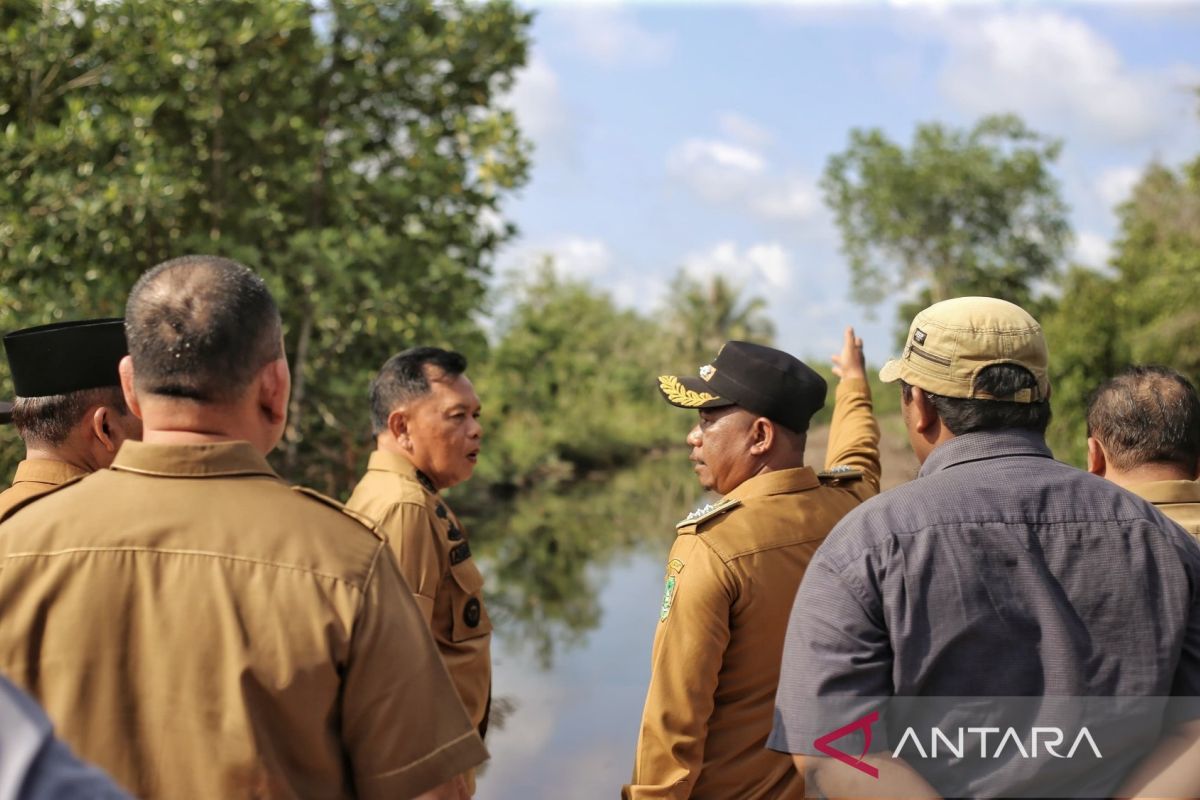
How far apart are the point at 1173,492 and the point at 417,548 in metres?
2.12

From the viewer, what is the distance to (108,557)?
5.43ft

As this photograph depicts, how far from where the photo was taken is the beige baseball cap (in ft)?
6.61

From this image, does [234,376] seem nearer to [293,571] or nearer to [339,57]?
[293,571]

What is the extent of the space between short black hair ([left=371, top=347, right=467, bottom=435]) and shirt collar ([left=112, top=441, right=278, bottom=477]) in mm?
2107

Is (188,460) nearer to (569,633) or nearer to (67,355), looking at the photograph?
(67,355)

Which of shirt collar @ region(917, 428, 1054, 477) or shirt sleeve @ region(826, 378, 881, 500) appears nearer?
shirt collar @ region(917, 428, 1054, 477)

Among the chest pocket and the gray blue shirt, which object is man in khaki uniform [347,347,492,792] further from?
the gray blue shirt

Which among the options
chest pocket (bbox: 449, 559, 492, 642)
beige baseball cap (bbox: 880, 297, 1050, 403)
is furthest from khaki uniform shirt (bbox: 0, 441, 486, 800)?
chest pocket (bbox: 449, 559, 492, 642)

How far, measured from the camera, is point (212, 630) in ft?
5.34

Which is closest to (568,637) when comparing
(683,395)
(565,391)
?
(683,395)

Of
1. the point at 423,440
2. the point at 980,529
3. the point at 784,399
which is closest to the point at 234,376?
the point at 980,529

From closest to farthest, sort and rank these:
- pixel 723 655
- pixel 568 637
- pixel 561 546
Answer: pixel 723 655
pixel 568 637
pixel 561 546

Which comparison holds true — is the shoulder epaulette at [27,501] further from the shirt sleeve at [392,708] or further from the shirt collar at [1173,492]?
the shirt collar at [1173,492]

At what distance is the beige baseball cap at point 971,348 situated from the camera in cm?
201
